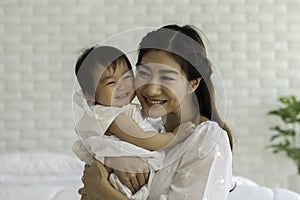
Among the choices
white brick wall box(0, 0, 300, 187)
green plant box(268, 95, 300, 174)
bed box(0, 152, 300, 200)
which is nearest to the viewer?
bed box(0, 152, 300, 200)

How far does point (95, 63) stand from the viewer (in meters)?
1.45

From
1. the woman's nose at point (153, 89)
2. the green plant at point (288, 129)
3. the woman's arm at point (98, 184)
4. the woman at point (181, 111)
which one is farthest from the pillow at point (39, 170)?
the woman's nose at point (153, 89)

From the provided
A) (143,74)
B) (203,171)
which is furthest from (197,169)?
(143,74)

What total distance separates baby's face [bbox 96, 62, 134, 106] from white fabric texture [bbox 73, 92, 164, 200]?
21mm

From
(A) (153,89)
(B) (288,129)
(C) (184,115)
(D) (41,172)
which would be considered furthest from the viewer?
(B) (288,129)

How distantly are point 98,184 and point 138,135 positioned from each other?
6.0 inches

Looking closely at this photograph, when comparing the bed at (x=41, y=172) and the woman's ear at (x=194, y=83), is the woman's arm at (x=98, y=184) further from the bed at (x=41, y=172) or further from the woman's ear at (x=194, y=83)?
the bed at (x=41, y=172)

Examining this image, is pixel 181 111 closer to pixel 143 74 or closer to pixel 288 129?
pixel 143 74

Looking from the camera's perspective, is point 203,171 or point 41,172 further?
point 41,172

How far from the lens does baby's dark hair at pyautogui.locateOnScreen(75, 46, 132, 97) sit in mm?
1439

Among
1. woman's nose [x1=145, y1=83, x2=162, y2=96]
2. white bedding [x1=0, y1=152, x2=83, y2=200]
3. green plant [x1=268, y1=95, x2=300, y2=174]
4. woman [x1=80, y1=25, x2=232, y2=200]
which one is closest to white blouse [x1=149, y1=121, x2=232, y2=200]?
woman [x1=80, y1=25, x2=232, y2=200]

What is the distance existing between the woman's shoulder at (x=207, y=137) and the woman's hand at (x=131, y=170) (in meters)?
0.13

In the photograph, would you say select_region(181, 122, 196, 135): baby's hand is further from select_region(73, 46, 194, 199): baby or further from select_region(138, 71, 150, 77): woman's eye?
select_region(138, 71, 150, 77): woman's eye

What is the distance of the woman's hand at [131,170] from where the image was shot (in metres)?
1.40
